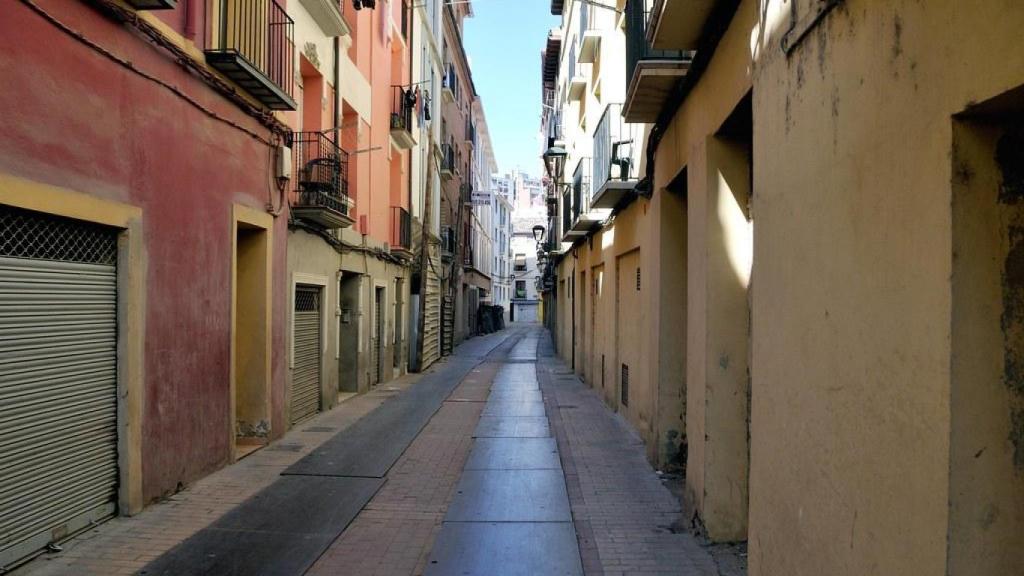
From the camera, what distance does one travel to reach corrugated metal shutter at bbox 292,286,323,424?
35.4ft

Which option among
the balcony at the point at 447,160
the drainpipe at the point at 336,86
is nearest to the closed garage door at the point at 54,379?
the drainpipe at the point at 336,86

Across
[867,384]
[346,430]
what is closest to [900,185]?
[867,384]

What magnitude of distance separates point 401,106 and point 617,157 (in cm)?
786

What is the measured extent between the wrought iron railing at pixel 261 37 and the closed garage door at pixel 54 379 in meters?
2.85

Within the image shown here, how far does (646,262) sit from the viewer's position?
9500 mm

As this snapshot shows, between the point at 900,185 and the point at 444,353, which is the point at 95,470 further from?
the point at 444,353

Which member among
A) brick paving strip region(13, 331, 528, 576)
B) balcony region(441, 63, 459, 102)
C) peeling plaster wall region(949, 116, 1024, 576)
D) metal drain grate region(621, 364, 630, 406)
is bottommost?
brick paving strip region(13, 331, 528, 576)

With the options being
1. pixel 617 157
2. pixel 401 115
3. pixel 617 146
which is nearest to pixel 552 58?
pixel 401 115

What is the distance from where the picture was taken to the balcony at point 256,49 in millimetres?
7473

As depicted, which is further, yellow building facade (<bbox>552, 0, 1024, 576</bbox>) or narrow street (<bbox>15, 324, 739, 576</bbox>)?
narrow street (<bbox>15, 324, 739, 576</bbox>)

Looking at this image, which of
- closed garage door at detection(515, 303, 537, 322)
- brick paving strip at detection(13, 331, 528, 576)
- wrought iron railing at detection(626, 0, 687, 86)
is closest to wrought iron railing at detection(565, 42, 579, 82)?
wrought iron railing at detection(626, 0, 687, 86)

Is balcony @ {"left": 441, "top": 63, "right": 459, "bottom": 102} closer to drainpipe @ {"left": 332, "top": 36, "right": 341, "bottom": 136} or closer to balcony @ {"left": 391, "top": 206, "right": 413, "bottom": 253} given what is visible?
balcony @ {"left": 391, "top": 206, "right": 413, "bottom": 253}

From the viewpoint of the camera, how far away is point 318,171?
1062 centimetres

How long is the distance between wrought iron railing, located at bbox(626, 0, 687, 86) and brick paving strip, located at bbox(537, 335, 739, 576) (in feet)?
13.4
